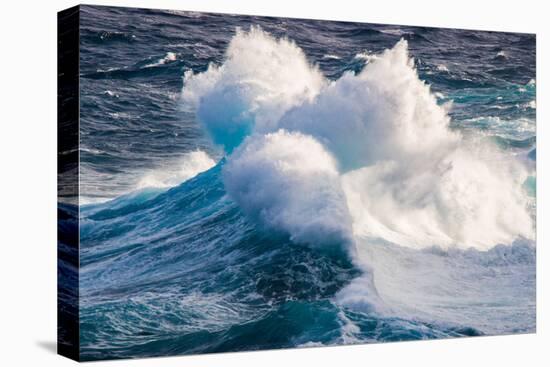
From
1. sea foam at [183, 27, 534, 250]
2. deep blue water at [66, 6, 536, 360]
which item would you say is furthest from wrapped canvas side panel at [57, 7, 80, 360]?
sea foam at [183, 27, 534, 250]

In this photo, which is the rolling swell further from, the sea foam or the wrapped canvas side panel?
the sea foam

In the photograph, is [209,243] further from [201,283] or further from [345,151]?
[345,151]

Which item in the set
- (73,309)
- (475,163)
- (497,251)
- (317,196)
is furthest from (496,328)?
(73,309)

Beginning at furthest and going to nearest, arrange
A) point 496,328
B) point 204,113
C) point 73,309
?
point 496,328, point 204,113, point 73,309

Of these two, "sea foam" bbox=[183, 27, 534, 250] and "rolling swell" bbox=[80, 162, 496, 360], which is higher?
"sea foam" bbox=[183, 27, 534, 250]

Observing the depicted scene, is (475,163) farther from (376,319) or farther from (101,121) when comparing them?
(101,121)

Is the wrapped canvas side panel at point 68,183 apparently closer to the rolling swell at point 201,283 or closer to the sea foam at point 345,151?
the rolling swell at point 201,283

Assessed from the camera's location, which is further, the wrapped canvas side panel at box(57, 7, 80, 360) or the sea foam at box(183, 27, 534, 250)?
the sea foam at box(183, 27, 534, 250)
